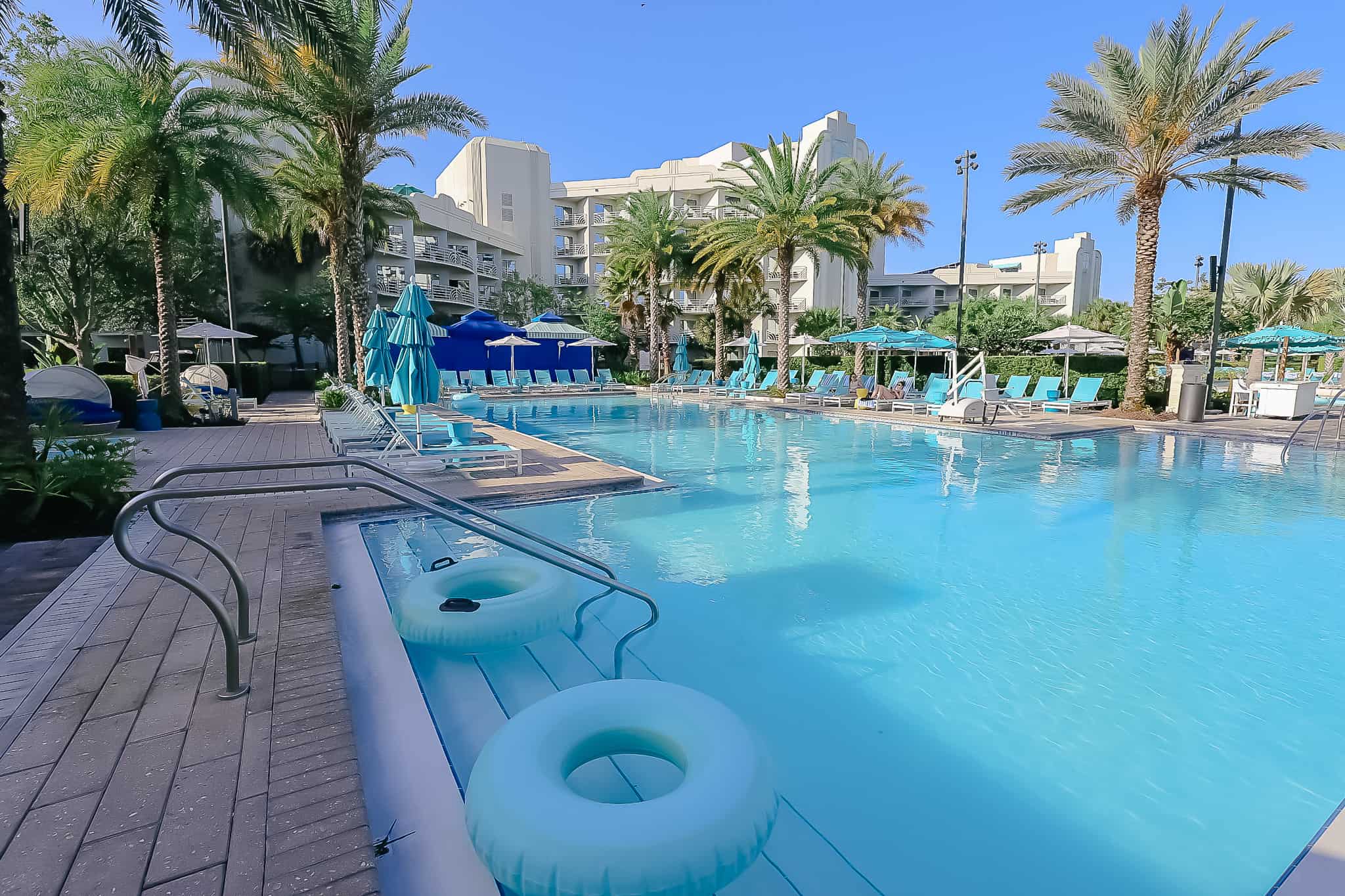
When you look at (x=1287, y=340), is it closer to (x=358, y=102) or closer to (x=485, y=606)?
(x=358, y=102)

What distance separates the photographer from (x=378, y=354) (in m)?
11.8

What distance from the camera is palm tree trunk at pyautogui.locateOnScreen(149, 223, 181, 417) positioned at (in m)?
14.1

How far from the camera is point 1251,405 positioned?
56.8ft

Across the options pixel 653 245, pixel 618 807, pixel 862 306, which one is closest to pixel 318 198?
pixel 653 245

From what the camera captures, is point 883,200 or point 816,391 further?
point 883,200

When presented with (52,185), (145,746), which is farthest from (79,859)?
(52,185)

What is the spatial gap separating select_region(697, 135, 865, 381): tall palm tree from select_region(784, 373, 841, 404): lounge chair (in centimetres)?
117

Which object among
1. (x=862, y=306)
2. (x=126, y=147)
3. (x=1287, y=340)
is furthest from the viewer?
(x=862, y=306)

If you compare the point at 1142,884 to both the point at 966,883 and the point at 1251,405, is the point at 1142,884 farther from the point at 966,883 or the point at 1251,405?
the point at 1251,405

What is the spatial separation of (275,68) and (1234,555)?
17.8 m

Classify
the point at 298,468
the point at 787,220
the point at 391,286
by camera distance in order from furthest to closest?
the point at 391,286 < the point at 787,220 < the point at 298,468

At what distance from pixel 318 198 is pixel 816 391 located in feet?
53.4

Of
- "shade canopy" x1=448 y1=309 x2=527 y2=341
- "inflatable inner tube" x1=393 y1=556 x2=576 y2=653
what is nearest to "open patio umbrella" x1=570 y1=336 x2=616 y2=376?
"shade canopy" x1=448 y1=309 x2=527 y2=341

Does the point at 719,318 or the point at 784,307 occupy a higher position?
the point at 719,318
